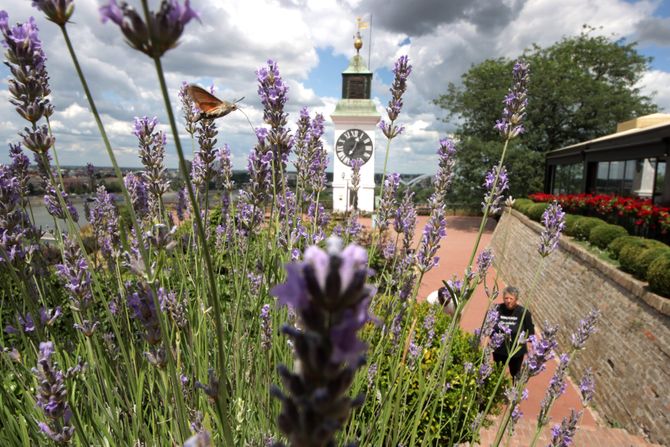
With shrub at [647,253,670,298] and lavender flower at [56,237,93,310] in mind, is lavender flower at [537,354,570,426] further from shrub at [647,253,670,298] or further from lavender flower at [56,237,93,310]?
shrub at [647,253,670,298]

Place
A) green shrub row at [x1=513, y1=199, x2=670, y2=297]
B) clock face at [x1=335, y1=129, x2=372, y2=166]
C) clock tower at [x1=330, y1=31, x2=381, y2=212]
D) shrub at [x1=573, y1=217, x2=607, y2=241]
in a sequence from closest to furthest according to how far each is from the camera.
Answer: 1. green shrub row at [x1=513, y1=199, x2=670, y2=297]
2. shrub at [x1=573, y1=217, x2=607, y2=241]
3. clock tower at [x1=330, y1=31, x2=381, y2=212]
4. clock face at [x1=335, y1=129, x2=372, y2=166]

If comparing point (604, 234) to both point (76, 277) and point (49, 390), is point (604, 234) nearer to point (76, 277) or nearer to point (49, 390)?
point (76, 277)

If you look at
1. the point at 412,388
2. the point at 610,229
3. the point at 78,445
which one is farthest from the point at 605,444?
the point at 78,445

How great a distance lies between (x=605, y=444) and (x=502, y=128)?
4.08m

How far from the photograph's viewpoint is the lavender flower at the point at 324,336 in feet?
1.69

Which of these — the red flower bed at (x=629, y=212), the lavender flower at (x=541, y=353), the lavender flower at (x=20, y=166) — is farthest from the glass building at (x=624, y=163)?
the lavender flower at (x=20, y=166)

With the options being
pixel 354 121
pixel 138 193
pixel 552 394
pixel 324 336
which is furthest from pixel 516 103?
pixel 354 121

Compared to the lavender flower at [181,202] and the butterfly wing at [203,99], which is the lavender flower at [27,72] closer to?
the butterfly wing at [203,99]

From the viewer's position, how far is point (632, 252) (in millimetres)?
5965

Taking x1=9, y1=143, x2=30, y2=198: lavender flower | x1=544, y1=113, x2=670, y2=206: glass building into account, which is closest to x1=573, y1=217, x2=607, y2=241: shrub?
x1=544, y1=113, x2=670, y2=206: glass building

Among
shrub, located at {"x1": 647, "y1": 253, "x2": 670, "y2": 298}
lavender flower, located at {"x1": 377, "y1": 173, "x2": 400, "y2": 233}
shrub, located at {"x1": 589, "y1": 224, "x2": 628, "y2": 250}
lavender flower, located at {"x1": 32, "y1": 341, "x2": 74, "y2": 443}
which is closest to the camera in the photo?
lavender flower, located at {"x1": 32, "y1": 341, "x2": 74, "y2": 443}

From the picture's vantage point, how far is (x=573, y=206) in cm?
1175

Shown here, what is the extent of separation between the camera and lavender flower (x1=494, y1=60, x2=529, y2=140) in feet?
7.26

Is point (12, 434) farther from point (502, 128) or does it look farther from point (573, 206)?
point (573, 206)
